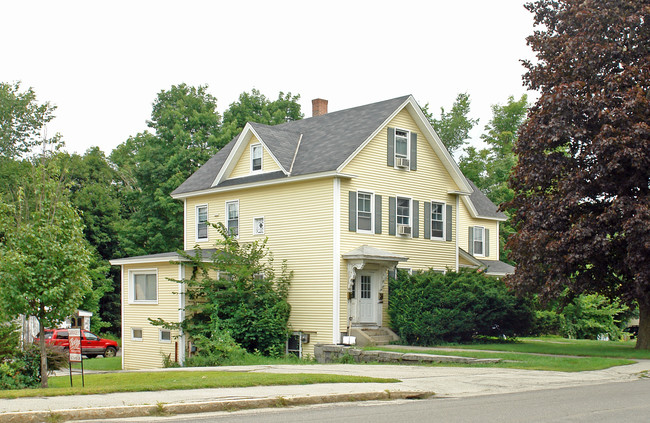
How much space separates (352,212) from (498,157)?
112 feet

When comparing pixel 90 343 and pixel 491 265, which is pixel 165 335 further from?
pixel 491 265

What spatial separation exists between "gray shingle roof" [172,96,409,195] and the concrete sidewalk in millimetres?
10925

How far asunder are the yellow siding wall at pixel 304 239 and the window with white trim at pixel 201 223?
10.3 ft

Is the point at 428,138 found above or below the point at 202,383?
above

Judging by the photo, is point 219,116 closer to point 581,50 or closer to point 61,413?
point 581,50

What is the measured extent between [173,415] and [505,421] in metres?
4.80

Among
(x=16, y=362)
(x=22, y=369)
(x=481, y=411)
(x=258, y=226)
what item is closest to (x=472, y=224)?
(x=258, y=226)

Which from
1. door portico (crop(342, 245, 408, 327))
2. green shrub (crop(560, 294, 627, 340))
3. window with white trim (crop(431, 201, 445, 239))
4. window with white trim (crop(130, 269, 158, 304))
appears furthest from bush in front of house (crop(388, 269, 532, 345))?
window with white trim (crop(130, 269, 158, 304))

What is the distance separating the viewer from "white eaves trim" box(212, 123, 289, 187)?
3088cm

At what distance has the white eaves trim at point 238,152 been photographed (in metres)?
30.9

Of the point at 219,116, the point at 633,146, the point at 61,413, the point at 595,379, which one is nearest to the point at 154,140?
the point at 219,116

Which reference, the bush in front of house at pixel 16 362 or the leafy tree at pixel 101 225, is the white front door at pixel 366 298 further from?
the leafy tree at pixel 101 225

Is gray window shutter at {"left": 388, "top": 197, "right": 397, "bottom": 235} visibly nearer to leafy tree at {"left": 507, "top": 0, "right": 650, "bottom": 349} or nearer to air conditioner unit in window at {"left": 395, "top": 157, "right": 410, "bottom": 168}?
air conditioner unit in window at {"left": 395, "top": 157, "right": 410, "bottom": 168}

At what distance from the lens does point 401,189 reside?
3103 centimetres
